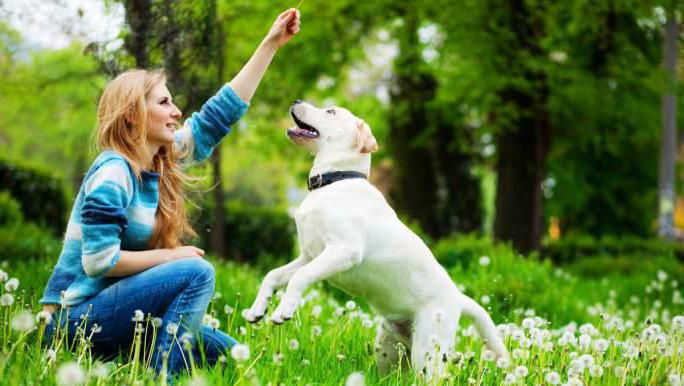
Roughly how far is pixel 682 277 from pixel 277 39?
6.72 meters

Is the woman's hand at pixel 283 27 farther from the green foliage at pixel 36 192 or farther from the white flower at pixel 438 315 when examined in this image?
the green foliage at pixel 36 192

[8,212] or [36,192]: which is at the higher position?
A: [8,212]

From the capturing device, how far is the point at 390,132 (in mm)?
15867

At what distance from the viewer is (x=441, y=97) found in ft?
40.1

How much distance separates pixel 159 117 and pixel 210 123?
507 mm

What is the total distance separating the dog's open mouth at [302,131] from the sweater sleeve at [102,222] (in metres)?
0.89

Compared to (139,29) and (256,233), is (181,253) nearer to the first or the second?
(139,29)

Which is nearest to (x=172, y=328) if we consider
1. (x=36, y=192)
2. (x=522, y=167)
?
(x=522, y=167)

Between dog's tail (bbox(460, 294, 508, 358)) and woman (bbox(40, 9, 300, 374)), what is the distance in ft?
3.93

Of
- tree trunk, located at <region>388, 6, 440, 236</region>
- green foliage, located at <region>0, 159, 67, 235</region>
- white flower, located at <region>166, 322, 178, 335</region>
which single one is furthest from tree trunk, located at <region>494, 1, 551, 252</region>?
white flower, located at <region>166, 322, 178, 335</region>

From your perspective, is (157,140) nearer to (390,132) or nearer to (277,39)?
(277,39)

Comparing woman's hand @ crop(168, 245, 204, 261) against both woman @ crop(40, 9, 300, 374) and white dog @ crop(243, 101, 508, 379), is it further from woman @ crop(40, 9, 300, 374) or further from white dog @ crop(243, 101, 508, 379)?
white dog @ crop(243, 101, 508, 379)

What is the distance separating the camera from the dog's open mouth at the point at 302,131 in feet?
12.0

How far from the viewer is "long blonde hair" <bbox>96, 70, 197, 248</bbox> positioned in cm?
344
